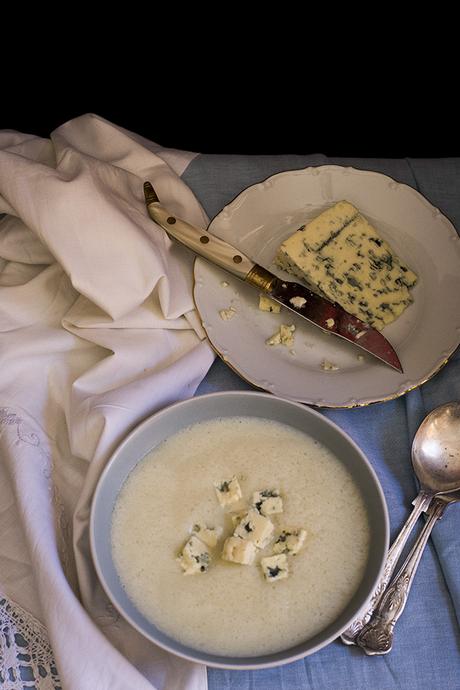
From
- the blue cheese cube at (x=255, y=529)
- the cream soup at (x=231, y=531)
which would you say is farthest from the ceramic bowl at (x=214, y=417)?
the blue cheese cube at (x=255, y=529)

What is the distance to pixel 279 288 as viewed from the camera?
3.67ft

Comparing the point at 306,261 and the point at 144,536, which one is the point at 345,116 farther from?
the point at 144,536

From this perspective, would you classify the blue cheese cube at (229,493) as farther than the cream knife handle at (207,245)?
No

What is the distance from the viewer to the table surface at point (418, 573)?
91 cm

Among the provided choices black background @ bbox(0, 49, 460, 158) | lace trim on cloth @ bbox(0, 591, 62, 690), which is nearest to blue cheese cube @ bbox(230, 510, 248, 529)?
lace trim on cloth @ bbox(0, 591, 62, 690)

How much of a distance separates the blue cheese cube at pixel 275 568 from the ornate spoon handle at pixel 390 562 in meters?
0.09

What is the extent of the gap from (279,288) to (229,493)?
0.30 metres

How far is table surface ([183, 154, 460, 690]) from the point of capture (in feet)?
3.00

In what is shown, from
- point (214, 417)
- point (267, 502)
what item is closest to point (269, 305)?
point (214, 417)

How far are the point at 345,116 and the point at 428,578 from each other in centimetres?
155

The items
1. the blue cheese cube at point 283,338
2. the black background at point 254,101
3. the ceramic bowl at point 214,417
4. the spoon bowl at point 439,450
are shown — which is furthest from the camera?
the black background at point 254,101

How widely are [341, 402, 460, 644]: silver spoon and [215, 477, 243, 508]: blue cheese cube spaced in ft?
0.58

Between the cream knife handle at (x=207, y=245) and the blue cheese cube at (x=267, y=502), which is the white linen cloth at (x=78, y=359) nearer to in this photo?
the cream knife handle at (x=207, y=245)

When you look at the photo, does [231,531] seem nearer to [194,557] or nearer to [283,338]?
[194,557]
